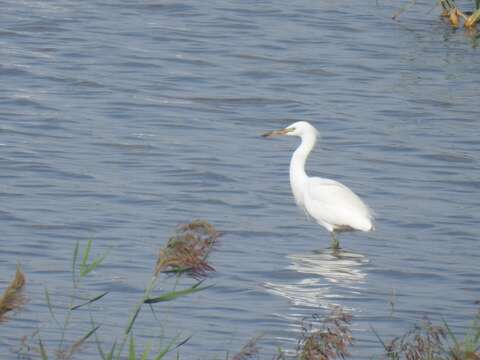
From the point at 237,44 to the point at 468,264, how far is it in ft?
28.1

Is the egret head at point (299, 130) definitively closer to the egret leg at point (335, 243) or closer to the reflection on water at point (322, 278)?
the egret leg at point (335, 243)

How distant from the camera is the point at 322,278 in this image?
321 inches

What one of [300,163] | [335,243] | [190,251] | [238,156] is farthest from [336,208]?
[190,251]

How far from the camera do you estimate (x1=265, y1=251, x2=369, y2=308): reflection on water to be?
7591mm

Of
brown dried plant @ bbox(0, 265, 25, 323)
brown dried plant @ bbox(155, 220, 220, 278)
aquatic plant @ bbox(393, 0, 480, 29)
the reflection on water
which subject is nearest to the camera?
brown dried plant @ bbox(0, 265, 25, 323)

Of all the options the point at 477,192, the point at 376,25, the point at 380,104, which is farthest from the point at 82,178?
the point at 376,25

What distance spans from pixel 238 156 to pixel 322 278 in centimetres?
344

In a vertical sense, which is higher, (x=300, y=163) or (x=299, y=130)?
(x=299, y=130)

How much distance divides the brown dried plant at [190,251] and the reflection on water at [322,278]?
3648 mm

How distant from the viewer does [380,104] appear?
13883 mm

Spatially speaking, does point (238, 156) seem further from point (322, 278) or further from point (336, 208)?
point (322, 278)

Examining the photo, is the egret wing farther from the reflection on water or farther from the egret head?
the egret head

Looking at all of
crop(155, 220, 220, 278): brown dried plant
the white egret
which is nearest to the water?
the white egret

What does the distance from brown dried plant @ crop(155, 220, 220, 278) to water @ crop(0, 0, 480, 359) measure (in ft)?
7.82
